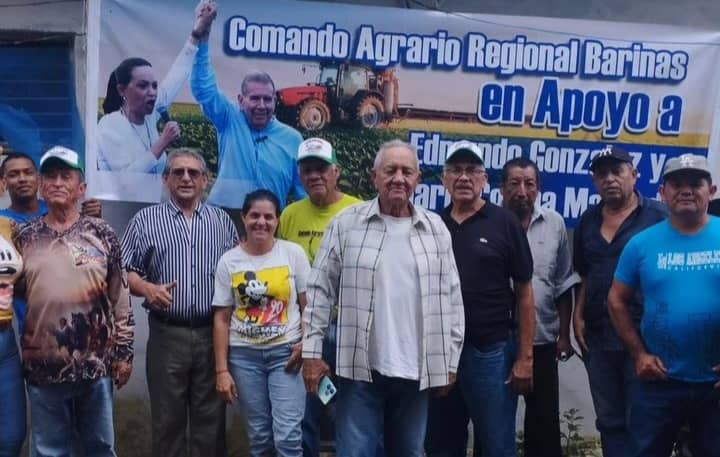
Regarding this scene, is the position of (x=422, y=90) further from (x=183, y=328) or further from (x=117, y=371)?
(x=117, y=371)

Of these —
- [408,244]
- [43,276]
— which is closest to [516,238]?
[408,244]

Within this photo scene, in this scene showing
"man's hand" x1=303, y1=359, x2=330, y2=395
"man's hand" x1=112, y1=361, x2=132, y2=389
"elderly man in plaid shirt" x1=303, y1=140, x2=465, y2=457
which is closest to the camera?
"elderly man in plaid shirt" x1=303, y1=140, x2=465, y2=457

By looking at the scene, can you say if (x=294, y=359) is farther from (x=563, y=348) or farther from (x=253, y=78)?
(x=253, y=78)

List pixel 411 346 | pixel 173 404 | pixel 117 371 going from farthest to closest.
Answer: pixel 173 404 → pixel 117 371 → pixel 411 346

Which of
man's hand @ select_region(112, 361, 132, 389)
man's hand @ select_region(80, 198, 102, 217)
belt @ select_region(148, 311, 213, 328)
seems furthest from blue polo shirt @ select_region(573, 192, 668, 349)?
man's hand @ select_region(80, 198, 102, 217)

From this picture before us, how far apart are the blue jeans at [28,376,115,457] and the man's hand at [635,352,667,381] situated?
2.66 metres

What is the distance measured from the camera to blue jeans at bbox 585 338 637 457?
5.23m

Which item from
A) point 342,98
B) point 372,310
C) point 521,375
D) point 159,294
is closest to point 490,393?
point 521,375

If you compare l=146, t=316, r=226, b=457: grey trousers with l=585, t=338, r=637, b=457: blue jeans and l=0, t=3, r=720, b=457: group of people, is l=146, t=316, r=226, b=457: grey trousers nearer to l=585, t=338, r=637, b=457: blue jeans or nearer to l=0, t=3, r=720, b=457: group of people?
l=0, t=3, r=720, b=457: group of people

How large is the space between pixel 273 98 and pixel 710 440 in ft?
10.5

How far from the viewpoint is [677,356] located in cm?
468

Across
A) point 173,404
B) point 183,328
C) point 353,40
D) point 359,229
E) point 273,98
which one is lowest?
point 173,404

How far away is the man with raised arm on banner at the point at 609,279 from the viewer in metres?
5.22

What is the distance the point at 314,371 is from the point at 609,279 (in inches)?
67.2
